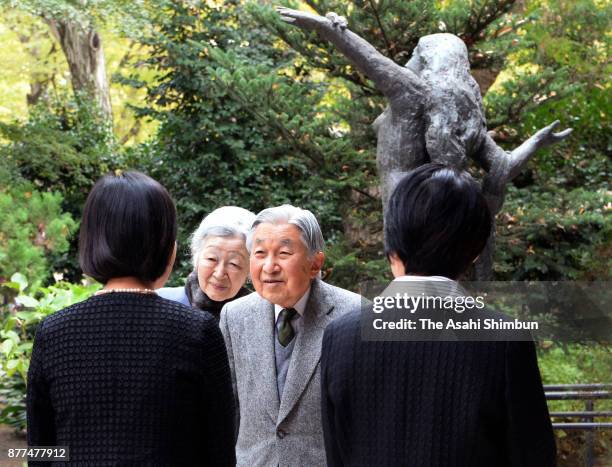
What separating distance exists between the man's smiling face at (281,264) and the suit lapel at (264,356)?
82mm

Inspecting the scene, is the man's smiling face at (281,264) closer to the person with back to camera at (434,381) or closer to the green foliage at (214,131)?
the person with back to camera at (434,381)

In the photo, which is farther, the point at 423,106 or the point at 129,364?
the point at 423,106

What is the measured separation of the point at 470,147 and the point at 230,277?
7.10 feet

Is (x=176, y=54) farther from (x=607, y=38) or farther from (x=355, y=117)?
(x=607, y=38)

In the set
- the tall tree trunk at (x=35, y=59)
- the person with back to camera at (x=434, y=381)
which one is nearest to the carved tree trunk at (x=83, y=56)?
the tall tree trunk at (x=35, y=59)

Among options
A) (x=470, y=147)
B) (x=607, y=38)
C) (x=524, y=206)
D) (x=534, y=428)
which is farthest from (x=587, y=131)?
(x=534, y=428)

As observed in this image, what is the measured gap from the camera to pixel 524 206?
863 cm

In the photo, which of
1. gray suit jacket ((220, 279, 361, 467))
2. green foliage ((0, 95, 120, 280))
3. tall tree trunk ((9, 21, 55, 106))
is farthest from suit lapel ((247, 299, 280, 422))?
tall tree trunk ((9, 21, 55, 106))

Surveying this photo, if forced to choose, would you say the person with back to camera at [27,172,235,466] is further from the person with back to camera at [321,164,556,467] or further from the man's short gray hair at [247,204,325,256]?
the man's short gray hair at [247,204,325,256]

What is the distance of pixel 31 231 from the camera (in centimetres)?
1023

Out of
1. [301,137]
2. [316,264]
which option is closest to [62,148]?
[301,137]

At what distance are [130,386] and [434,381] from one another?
0.69 metres

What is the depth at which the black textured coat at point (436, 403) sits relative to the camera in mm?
1859

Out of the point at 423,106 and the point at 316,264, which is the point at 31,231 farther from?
the point at 316,264
